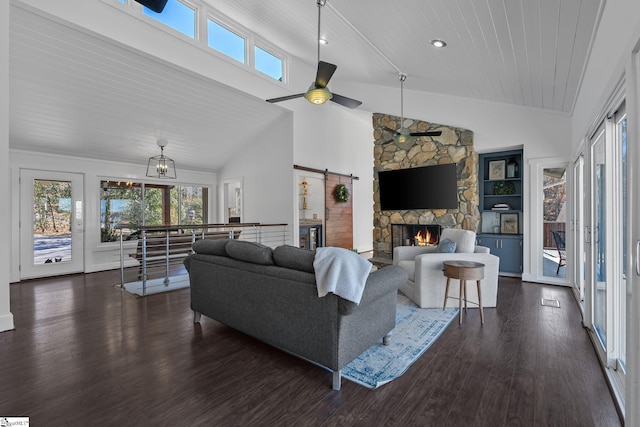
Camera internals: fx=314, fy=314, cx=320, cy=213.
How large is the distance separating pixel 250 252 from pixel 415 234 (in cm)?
466

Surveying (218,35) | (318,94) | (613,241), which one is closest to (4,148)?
(318,94)

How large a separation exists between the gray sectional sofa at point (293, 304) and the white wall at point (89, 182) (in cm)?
468

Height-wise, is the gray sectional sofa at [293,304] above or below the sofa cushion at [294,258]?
below

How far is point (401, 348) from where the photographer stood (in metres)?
2.72

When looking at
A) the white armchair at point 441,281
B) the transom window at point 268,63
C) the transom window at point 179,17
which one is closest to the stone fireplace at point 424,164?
the white armchair at point 441,281

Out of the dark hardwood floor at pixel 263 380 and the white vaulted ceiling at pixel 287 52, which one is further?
the white vaulted ceiling at pixel 287 52

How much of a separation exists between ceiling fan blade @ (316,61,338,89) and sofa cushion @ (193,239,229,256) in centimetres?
190

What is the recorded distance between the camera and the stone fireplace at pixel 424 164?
580 centimetres

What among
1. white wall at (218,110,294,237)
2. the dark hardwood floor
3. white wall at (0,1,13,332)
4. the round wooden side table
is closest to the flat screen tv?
white wall at (218,110,294,237)

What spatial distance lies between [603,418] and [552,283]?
12.5 ft

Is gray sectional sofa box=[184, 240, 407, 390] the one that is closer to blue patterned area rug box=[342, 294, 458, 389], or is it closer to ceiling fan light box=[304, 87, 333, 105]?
blue patterned area rug box=[342, 294, 458, 389]

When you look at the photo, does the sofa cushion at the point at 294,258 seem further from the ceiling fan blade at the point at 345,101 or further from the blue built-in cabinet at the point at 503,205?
the blue built-in cabinet at the point at 503,205

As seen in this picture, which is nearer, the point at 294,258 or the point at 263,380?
the point at 263,380

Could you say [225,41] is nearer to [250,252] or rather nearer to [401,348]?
[250,252]
